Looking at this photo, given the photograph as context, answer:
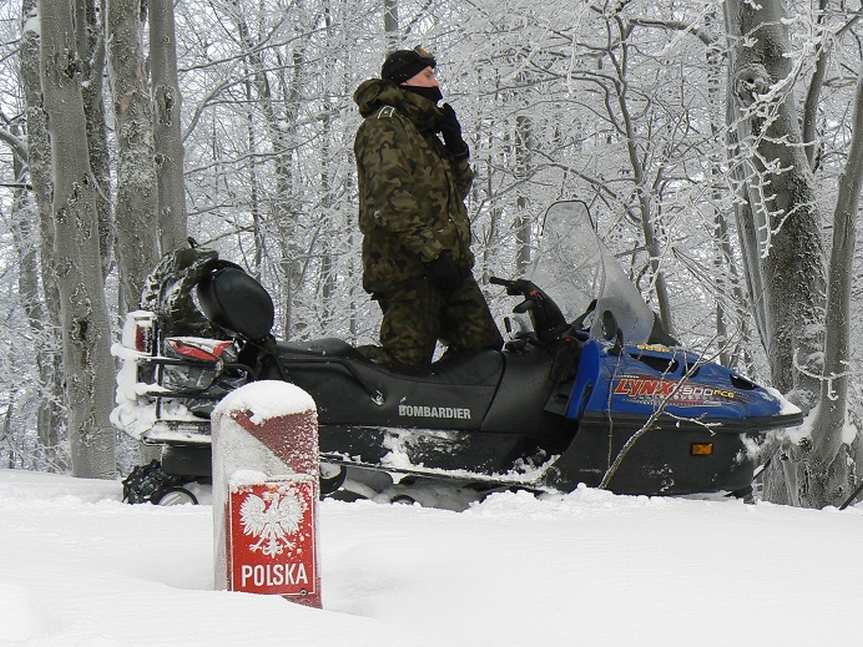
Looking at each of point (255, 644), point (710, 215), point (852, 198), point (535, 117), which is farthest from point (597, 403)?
point (535, 117)

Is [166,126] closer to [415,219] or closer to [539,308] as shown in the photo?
[415,219]

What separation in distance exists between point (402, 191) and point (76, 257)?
373 centimetres

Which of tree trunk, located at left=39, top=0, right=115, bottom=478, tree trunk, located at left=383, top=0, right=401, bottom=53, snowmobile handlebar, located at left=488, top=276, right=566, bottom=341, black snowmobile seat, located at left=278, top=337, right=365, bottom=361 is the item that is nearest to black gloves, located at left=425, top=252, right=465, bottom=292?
snowmobile handlebar, located at left=488, top=276, right=566, bottom=341

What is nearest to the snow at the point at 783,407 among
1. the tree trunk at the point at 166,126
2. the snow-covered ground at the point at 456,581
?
the snow-covered ground at the point at 456,581

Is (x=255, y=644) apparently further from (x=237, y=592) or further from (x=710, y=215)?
(x=710, y=215)

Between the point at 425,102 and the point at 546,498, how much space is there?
1807 millimetres

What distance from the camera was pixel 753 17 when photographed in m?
5.24

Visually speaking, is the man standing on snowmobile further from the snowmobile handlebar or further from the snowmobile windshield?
the snowmobile windshield

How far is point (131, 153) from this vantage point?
698 cm

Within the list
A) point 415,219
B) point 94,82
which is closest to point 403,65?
point 415,219

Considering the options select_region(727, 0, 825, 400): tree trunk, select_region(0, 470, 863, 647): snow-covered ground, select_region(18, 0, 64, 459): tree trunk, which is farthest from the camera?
select_region(18, 0, 64, 459): tree trunk

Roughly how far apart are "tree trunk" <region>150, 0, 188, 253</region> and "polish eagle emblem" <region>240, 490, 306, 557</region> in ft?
18.6

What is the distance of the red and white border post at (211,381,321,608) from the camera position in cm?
227

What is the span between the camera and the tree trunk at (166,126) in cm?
770
